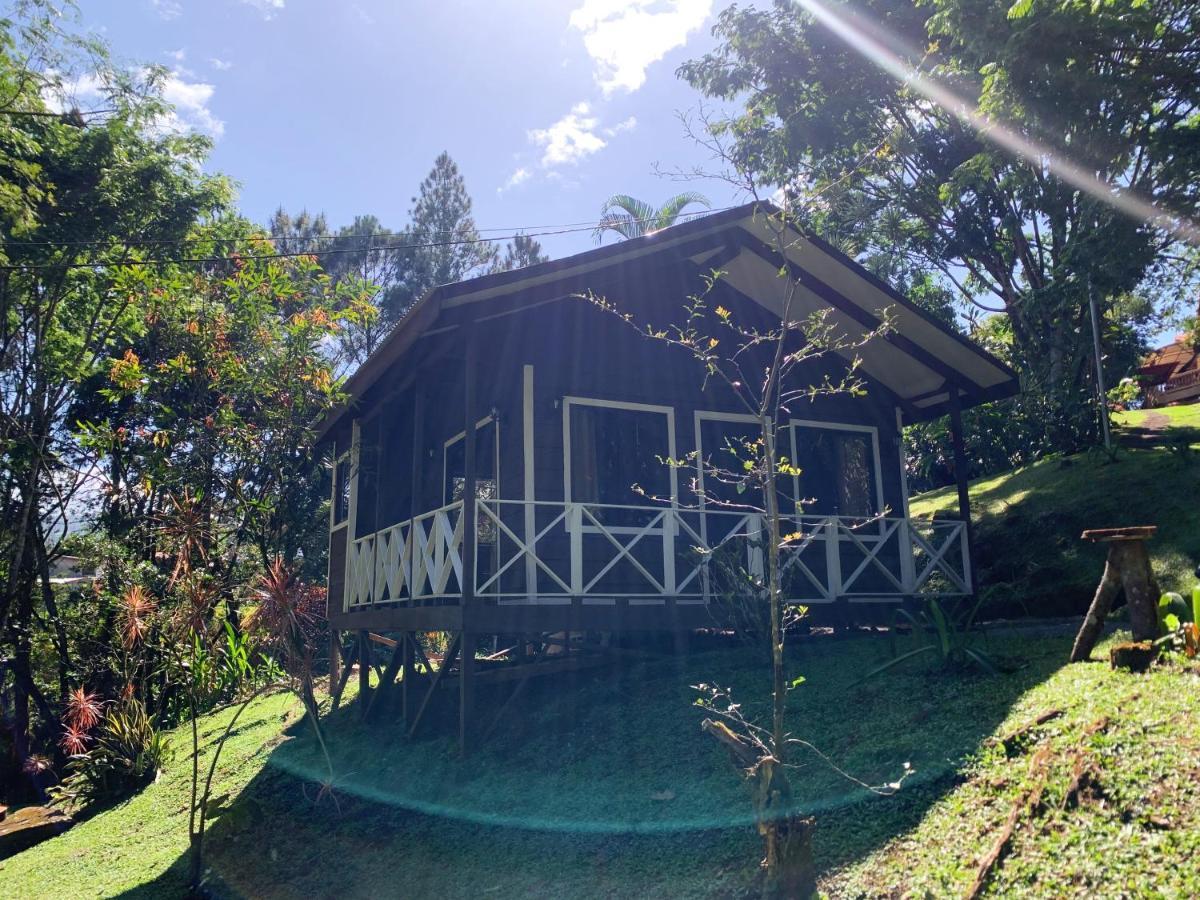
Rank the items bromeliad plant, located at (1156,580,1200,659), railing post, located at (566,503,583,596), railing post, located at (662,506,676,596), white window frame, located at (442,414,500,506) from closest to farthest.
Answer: bromeliad plant, located at (1156,580,1200,659) < railing post, located at (566,503,583,596) < railing post, located at (662,506,676,596) < white window frame, located at (442,414,500,506)

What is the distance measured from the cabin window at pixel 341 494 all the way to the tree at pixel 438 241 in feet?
56.4

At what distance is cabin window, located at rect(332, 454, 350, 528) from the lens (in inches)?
604

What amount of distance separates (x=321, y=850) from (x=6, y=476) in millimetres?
11614

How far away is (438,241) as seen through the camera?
33531mm

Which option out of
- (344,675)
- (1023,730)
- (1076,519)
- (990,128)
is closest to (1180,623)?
(1023,730)

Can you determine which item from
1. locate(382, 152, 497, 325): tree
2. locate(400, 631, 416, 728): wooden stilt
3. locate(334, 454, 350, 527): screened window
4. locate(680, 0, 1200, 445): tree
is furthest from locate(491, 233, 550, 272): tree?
locate(400, 631, 416, 728): wooden stilt

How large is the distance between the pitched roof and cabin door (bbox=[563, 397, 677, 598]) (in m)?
1.86

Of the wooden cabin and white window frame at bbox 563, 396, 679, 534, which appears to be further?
white window frame at bbox 563, 396, 679, 534

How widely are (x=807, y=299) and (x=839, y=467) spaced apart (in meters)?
2.32

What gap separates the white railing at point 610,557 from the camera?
361 inches

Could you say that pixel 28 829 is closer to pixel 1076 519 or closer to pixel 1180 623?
pixel 1180 623

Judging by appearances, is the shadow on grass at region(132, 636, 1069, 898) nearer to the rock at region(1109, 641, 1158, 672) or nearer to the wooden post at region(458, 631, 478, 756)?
the wooden post at region(458, 631, 478, 756)

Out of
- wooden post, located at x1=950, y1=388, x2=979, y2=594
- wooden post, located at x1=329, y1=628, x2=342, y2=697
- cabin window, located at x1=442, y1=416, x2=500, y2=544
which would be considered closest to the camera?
cabin window, located at x1=442, y1=416, x2=500, y2=544

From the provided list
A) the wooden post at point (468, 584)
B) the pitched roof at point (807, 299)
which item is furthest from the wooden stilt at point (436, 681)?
the pitched roof at point (807, 299)
